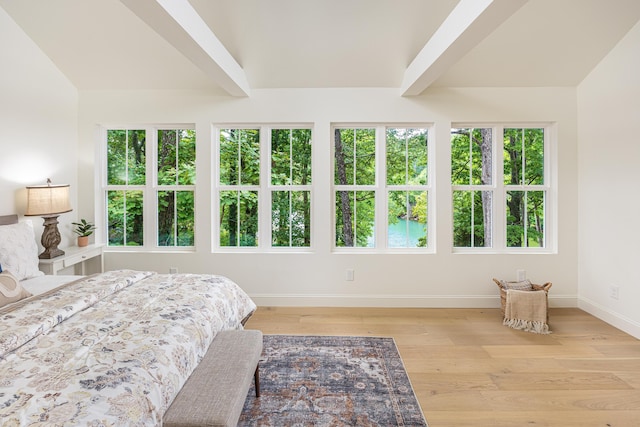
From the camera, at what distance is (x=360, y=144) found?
381 centimetres

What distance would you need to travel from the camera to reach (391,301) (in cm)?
367

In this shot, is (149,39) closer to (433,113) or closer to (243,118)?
(243,118)

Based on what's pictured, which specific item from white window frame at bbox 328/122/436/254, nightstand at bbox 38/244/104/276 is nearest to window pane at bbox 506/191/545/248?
white window frame at bbox 328/122/436/254

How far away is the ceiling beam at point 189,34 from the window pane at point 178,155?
970mm

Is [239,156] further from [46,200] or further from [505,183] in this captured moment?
[505,183]

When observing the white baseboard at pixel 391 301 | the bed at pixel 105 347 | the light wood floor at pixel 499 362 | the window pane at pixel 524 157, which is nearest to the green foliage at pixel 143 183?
the white baseboard at pixel 391 301

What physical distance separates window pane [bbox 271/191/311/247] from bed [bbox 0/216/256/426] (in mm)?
1593

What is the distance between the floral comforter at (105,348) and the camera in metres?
1.04

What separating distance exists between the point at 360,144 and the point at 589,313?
9.82 ft

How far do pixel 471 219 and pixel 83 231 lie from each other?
14.2 ft

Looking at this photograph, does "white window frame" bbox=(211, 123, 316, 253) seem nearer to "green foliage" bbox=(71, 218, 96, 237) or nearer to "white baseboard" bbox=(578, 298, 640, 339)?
"green foliage" bbox=(71, 218, 96, 237)

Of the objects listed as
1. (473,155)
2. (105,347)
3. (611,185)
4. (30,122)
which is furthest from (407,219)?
(30,122)

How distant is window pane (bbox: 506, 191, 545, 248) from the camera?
3752mm

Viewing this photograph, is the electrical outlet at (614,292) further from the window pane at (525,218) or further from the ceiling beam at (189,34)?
the ceiling beam at (189,34)
